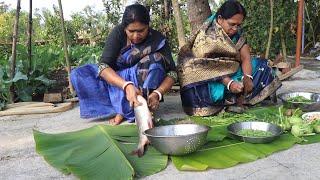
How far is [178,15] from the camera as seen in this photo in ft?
17.4

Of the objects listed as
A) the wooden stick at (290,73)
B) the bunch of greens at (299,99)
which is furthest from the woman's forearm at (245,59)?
the wooden stick at (290,73)

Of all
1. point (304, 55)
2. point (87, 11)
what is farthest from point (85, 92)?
point (87, 11)

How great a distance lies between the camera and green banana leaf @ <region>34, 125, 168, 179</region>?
8.14ft

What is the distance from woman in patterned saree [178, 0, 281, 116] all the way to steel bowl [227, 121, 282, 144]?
0.63 metres

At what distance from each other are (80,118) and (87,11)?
28.9 ft

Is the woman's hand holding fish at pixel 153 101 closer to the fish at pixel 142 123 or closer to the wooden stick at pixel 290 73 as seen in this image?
the fish at pixel 142 123

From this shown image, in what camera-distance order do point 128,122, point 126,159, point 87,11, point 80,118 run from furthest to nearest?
point 87,11 → point 80,118 → point 128,122 → point 126,159

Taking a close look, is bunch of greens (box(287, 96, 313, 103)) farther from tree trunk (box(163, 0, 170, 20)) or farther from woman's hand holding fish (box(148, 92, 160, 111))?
tree trunk (box(163, 0, 170, 20))

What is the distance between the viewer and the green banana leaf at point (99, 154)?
248 centimetres

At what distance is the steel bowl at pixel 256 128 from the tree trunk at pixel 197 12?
2334 mm

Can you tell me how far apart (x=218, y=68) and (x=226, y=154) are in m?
1.26

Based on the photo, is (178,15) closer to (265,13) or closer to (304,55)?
(265,13)

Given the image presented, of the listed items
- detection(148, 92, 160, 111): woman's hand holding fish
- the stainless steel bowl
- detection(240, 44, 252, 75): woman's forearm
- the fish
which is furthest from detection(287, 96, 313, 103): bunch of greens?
the fish

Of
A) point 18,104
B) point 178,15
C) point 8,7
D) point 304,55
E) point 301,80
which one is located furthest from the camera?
point 8,7
